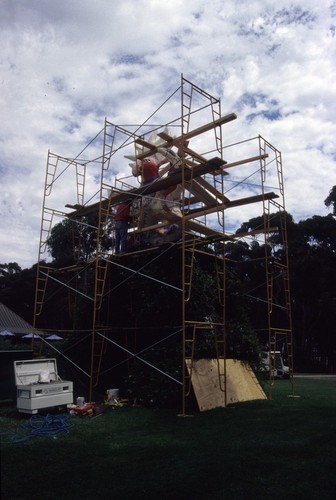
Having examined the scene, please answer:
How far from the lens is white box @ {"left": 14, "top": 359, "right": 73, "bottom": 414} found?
10.3 m

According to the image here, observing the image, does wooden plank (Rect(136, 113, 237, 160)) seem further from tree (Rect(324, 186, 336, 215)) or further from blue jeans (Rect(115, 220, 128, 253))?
tree (Rect(324, 186, 336, 215))

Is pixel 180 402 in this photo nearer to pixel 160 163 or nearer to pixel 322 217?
pixel 160 163

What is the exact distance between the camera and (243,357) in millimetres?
14898

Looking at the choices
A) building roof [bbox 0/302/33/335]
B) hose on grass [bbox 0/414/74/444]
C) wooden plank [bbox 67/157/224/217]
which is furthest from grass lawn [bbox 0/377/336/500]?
building roof [bbox 0/302/33/335]

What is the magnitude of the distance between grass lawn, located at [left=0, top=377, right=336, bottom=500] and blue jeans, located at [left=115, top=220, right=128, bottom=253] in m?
5.67

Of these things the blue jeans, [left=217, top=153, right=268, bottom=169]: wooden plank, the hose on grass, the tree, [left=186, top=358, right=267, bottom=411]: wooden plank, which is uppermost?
the tree

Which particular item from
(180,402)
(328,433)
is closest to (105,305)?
(180,402)

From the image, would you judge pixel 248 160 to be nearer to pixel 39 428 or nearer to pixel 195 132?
pixel 195 132

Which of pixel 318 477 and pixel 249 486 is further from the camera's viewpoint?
pixel 318 477

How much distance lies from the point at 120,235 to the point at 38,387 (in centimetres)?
614

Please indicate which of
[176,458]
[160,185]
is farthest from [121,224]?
[176,458]

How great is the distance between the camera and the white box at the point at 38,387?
1027 cm

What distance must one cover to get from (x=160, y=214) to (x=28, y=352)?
210 inches

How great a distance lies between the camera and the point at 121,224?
1544 centimetres
